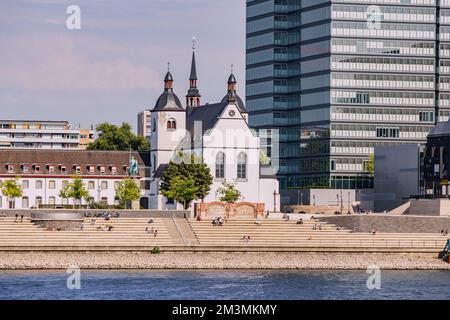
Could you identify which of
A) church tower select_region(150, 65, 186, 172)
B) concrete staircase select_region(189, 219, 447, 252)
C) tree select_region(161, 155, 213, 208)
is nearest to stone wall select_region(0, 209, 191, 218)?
concrete staircase select_region(189, 219, 447, 252)

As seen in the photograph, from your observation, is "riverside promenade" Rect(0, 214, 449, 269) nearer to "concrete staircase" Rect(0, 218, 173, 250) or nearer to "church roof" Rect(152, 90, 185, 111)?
"concrete staircase" Rect(0, 218, 173, 250)

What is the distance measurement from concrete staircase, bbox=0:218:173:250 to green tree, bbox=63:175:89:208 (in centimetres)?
3622

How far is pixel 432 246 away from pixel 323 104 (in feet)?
250

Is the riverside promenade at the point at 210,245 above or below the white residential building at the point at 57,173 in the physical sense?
below

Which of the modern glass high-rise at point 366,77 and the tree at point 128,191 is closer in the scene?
the tree at point 128,191

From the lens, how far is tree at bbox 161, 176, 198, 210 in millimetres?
154750

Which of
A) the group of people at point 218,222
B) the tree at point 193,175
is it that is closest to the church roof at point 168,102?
the tree at point 193,175

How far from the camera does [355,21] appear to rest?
187m

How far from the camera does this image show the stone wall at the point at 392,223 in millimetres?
127625

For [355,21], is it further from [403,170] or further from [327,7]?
[403,170]

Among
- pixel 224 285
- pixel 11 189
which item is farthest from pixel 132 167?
pixel 224 285

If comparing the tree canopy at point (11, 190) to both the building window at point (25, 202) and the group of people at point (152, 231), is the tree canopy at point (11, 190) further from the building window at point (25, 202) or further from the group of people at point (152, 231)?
the group of people at point (152, 231)
